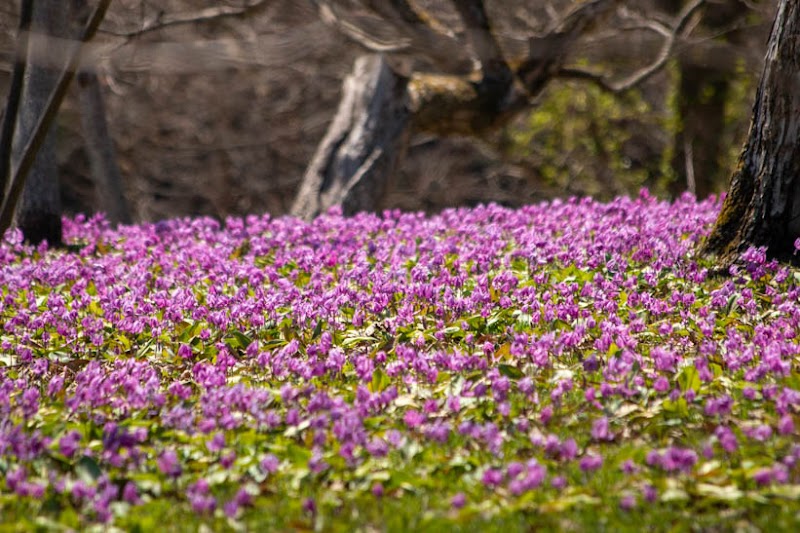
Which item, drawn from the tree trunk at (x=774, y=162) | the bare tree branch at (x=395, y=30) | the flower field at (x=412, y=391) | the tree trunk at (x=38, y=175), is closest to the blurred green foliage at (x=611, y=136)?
the bare tree branch at (x=395, y=30)

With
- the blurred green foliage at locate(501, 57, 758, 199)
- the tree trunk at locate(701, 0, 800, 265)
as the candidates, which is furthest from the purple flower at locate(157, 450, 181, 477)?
the blurred green foliage at locate(501, 57, 758, 199)

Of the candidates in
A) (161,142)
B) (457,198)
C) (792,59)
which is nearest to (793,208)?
(792,59)

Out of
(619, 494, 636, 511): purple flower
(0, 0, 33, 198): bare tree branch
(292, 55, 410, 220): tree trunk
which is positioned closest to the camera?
(619, 494, 636, 511): purple flower

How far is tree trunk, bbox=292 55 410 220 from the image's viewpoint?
1331cm

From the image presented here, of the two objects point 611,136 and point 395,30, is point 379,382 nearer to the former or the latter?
point 395,30

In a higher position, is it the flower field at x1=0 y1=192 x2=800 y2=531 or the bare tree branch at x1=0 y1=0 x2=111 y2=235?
the bare tree branch at x1=0 y1=0 x2=111 y2=235

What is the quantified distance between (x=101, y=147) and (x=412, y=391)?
9609mm

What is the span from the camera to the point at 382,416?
5047 mm

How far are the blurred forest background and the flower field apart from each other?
822cm

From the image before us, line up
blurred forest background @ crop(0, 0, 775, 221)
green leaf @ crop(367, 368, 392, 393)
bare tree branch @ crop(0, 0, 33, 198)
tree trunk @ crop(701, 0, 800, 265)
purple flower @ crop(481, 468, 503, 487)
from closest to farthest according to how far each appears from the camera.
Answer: purple flower @ crop(481, 468, 503, 487), green leaf @ crop(367, 368, 392, 393), bare tree branch @ crop(0, 0, 33, 198), tree trunk @ crop(701, 0, 800, 265), blurred forest background @ crop(0, 0, 775, 221)

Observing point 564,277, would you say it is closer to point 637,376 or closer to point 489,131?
point 637,376

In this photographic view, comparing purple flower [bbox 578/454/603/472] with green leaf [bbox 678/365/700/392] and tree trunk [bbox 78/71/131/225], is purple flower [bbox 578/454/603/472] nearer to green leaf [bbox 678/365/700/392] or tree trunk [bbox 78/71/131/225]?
green leaf [bbox 678/365/700/392]

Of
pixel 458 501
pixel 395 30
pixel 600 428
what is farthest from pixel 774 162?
pixel 395 30

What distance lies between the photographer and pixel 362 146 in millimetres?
13453
